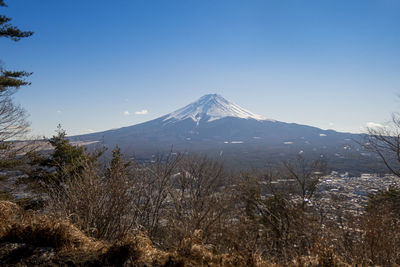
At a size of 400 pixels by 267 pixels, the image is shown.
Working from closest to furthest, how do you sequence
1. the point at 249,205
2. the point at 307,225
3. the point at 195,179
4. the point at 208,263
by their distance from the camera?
the point at 208,263
the point at 307,225
the point at 195,179
the point at 249,205

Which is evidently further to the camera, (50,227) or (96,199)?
(96,199)

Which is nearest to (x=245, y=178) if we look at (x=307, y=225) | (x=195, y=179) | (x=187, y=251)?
(x=195, y=179)

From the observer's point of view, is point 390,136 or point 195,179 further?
point 195,179

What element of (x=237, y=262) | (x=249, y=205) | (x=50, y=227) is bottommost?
(x=249, y=205)

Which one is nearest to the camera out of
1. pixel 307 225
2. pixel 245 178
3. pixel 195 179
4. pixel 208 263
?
pixel 208 263

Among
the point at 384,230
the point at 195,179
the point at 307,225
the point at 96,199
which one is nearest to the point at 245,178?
the point at 195,179

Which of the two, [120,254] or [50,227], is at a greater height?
[50,227]

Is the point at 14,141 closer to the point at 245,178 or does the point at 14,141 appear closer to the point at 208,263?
the point at 208,263

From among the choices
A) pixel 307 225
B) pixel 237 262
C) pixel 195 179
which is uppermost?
pixel 237 262

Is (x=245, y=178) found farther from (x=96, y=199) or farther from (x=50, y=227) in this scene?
(x=50, y=227)
